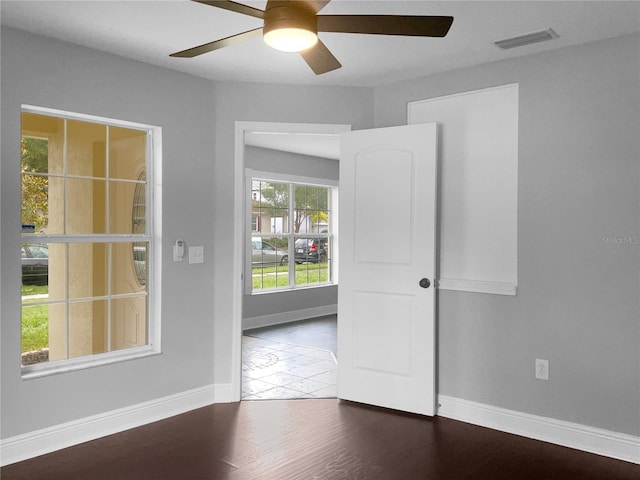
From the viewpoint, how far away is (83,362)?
3.56 m

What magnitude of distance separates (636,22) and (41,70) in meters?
3.47

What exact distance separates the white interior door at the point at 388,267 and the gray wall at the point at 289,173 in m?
3.05

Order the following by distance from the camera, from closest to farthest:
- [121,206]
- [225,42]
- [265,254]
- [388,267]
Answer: [225,42] → [121,206] → [388,267] → [265,254]

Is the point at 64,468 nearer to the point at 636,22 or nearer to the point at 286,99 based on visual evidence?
the point at 286,99

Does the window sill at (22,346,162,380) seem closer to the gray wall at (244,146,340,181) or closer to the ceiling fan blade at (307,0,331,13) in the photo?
the ceiling fan blade at (307,0,331,13)

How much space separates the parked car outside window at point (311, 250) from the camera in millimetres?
8375

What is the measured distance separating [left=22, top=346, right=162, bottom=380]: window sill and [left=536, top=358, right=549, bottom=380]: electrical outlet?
261 centimetres

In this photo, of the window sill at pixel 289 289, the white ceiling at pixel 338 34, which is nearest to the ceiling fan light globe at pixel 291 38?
the white ceiling at pixel 338 34

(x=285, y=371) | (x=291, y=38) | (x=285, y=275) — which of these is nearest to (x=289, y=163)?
(x=285, y=275)

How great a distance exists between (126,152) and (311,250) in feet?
16.2

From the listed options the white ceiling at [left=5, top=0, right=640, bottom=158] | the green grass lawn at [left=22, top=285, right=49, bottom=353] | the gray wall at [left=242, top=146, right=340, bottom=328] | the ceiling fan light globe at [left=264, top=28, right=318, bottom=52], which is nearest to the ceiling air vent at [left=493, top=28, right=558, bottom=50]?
the white ceiling at [left=5, top=0, right=640, bottom=158]

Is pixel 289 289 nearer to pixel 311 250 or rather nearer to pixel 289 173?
pixel 311 250

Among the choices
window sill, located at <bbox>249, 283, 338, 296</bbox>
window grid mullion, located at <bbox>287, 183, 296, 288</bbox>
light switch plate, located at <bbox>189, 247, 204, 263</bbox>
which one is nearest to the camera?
light switch plate, located at <bbox>189, 247, 204, 263</bbox>

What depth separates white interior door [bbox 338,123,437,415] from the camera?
392 cm
